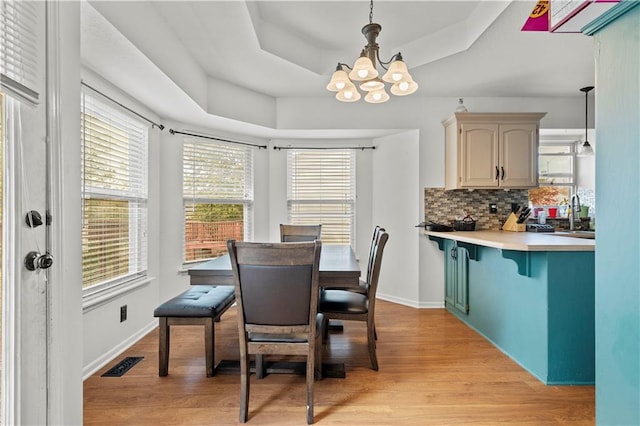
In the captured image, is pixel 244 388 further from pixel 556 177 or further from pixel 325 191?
pixel 556 177

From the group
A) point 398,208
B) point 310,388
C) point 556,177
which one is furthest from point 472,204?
point 310,388

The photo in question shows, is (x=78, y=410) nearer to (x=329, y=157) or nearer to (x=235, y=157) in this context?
(x=235, y=157)

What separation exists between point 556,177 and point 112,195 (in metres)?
5.13

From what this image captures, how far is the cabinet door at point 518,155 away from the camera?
3.41 meters

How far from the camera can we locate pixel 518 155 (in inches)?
134

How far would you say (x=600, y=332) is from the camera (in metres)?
1.15

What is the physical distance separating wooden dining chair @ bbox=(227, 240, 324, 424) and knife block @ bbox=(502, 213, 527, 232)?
2990mm

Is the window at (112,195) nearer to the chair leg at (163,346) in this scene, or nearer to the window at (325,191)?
the chair leg at (163,346)

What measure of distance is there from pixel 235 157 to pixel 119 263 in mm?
1795

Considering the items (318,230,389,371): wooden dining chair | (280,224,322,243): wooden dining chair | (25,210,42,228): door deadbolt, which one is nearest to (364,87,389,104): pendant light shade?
(318,230,389,371): wooden dining chair

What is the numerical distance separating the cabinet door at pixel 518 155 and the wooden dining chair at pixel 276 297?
2.82 meters

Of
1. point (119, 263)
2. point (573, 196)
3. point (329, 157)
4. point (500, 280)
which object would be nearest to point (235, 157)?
point (329, 157)

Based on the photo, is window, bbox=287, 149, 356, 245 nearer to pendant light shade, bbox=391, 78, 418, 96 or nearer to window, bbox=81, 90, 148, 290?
window, bbox=81, 90, 148, 290

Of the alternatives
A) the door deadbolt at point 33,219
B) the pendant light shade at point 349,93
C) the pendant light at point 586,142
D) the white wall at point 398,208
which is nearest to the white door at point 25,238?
the door deadbolt at point 33,219
